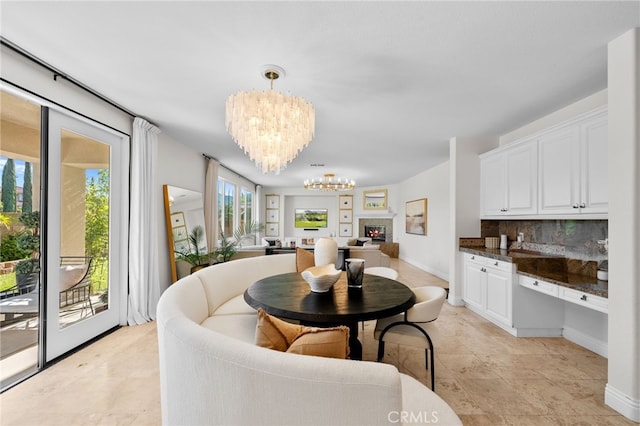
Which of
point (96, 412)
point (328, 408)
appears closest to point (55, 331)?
point (96, 412)

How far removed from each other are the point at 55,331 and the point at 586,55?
16.2 feet

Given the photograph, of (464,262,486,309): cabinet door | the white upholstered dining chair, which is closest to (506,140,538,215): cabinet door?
(464,262,486,309): cabinet door

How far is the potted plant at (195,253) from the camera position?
4137 millimetres

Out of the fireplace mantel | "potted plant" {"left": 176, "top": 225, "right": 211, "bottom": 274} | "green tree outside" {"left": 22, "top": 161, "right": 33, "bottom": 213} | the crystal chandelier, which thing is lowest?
"potted plant" {"left": 176, "top": 225, "right": 211, "bottom": 274}

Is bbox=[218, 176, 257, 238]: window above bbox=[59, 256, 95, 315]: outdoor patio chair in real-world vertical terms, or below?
above

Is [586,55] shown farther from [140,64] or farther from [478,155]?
[140,64]

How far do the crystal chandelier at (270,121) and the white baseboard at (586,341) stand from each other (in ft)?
11.1

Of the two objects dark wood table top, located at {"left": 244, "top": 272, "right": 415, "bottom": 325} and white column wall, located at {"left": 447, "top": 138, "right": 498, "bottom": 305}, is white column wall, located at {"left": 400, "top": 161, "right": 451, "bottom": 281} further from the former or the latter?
dark wood table top, located at {"left": 244, "top": 272, "right": 415, "bottom": 325}

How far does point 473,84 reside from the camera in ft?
8.32

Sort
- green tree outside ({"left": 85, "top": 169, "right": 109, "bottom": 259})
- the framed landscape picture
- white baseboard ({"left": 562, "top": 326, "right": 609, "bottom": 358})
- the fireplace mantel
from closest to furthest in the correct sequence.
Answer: white baseboard ({"left": 562, "top": 326, "right": 609, "bottom": 358}) < green tree outside ({"left": 85, "top": 169, "right": 109, "bottom": 259}) < the framed landscape picture < the fireplace mantel

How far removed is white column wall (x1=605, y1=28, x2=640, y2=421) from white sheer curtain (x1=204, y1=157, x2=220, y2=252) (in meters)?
5.37

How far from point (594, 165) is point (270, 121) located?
9.54 ft

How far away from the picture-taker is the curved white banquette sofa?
73 cm

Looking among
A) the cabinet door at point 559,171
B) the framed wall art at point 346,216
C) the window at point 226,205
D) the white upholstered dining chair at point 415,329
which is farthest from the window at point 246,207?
the cabinet door at point 559,171
